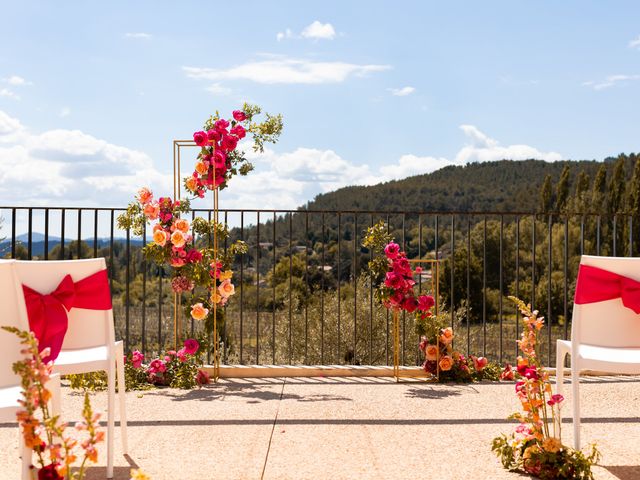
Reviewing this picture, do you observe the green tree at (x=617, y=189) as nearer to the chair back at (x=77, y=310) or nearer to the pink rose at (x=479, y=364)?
the pink rose at (x=479, y=364)

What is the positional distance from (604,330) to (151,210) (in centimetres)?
285

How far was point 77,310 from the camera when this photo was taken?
108 inches

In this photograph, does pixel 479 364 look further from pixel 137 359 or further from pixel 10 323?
pixel 10 323

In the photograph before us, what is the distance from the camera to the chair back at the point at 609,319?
2676 millimetres

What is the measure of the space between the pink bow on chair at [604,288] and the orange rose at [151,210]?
2.75m

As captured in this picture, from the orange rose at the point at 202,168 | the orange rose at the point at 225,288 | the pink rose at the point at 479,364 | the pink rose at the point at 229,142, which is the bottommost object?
the pink rose at the point at 479,364

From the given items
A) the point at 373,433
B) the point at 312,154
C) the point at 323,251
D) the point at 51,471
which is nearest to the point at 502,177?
the point at 312,154

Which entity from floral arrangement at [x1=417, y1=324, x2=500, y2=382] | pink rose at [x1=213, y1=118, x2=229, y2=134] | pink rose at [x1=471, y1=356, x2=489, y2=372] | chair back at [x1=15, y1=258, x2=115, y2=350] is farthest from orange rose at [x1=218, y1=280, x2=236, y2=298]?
chair back at [x1=15, y1=258, x2=115, y2=350]

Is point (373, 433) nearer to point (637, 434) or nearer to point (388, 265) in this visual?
point (637, 434)

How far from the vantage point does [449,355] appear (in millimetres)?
4566

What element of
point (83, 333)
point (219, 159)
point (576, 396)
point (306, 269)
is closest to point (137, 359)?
point (306, 269)

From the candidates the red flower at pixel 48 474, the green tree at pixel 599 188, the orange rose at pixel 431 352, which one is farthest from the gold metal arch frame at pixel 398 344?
the green tree at pixel 599 188

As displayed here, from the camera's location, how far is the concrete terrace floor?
269cm

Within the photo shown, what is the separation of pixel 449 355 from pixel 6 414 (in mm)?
3088
